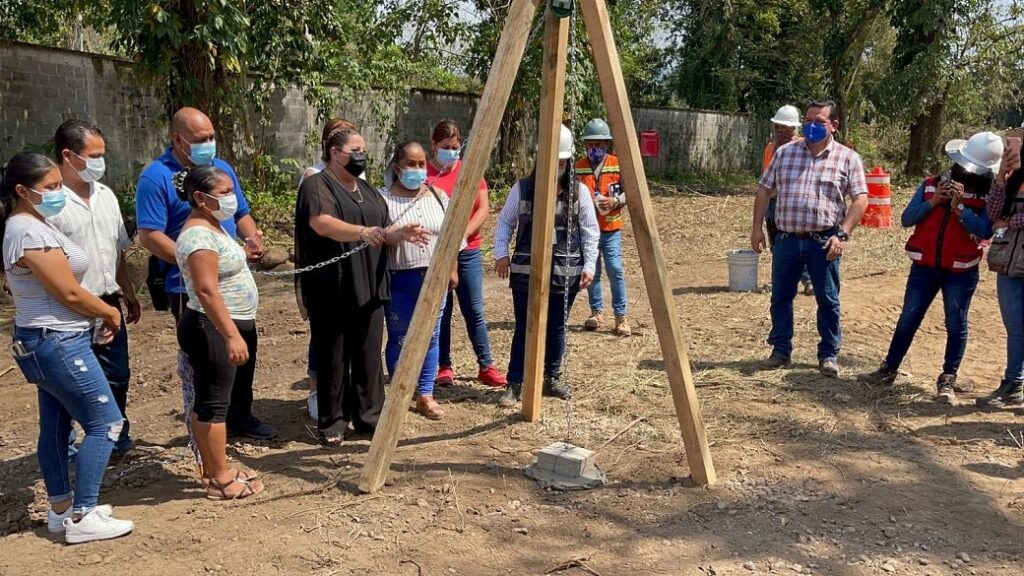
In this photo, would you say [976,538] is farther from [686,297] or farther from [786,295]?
[686,297]

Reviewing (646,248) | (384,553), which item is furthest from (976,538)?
(384,553)

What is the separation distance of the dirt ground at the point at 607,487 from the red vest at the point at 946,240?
89cm

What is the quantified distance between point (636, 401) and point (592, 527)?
1743 mm

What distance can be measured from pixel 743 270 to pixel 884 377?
301 centimetres

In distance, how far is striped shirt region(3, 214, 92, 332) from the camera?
342 cm

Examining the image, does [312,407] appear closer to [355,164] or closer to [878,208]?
[355,164]

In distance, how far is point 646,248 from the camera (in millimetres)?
4023

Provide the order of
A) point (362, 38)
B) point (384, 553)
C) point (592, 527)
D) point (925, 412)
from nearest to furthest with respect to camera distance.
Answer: point (384, 553) < point (592, 527) < point (925, 412) < point (362, 38)

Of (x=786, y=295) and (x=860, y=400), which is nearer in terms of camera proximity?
(x=860, y=400)

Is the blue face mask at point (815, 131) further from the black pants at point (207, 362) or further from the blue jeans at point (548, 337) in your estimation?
the black pants at point (207, 362)

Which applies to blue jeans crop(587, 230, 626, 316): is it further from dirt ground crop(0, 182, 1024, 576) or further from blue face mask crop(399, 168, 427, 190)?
blue face mask crop(399, 168, 427, 190)

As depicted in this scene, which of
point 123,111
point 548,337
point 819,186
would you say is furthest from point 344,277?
point 123,111

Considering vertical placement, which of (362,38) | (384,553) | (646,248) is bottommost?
(384,553)

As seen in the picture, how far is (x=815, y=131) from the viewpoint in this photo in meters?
5.68
